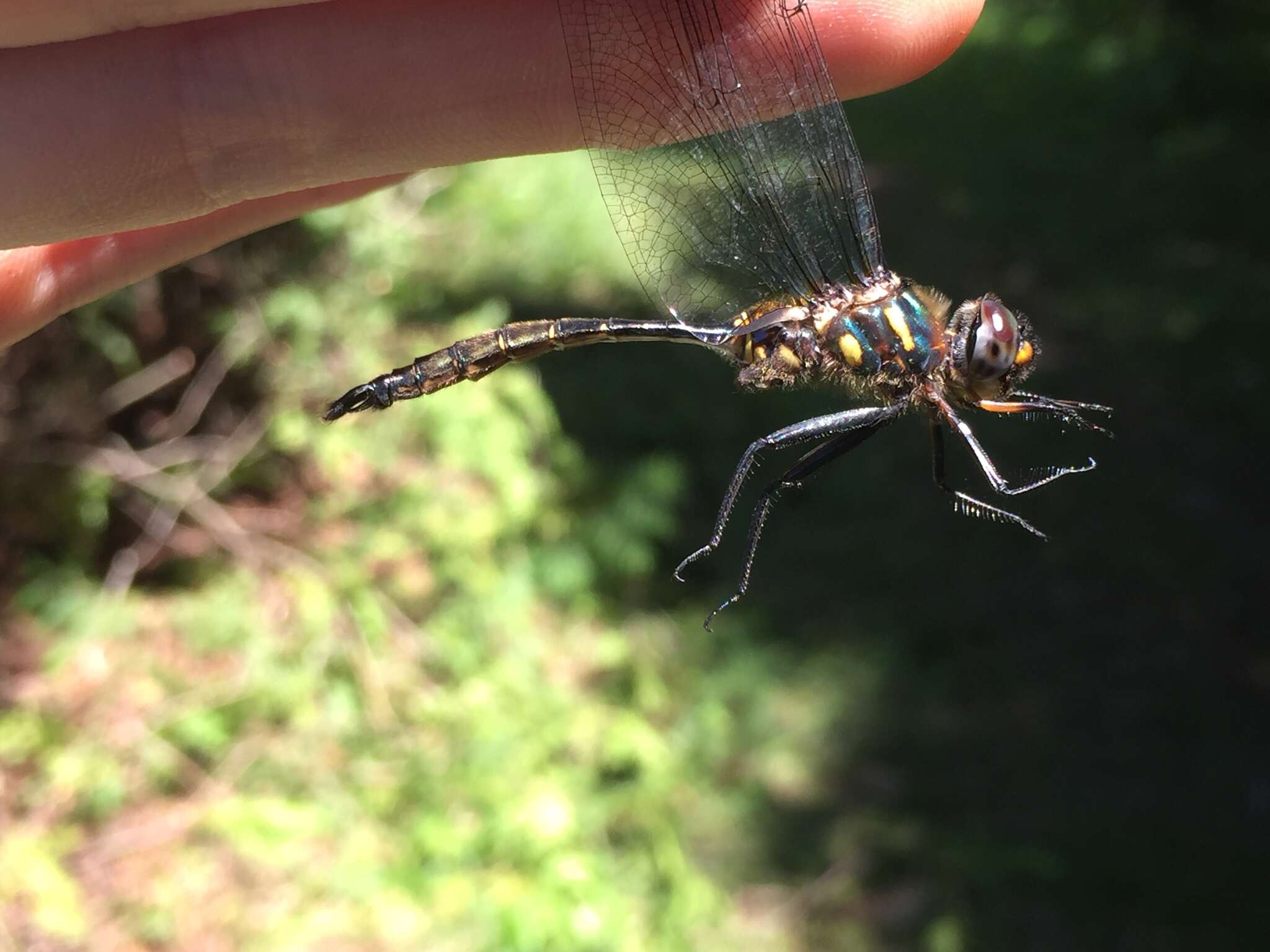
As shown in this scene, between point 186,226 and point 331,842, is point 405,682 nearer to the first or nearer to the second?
point 331,842

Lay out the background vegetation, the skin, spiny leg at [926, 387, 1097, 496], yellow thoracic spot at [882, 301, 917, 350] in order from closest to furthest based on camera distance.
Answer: the skin
spiny leg at [926, 387, 1097, 496]
yellow thoracic spot at [882, 301, 917, 350]
the background vegetation

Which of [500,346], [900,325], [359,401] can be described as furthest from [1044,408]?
[359,401]

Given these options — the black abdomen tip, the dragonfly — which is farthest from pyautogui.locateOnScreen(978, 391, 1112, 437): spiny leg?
the black abdomen tip

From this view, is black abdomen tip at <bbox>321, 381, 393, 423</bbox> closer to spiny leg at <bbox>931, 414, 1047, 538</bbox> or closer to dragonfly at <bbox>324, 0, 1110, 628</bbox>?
dragonfly at <bbox>324, 0, 1110, 628</bbox>

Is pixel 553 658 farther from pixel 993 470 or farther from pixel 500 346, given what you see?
pixel 993 470

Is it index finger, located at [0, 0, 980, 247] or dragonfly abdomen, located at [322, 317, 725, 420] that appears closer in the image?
index finger, located at [0, 0, 980, 247]

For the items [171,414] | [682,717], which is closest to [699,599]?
[682,717]

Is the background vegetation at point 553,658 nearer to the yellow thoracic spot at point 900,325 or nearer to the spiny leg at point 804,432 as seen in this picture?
the spiny leg at point 804,432

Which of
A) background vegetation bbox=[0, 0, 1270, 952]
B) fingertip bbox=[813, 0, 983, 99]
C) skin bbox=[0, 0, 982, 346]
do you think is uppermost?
skin bbox=[0, 0, 982, 346]
